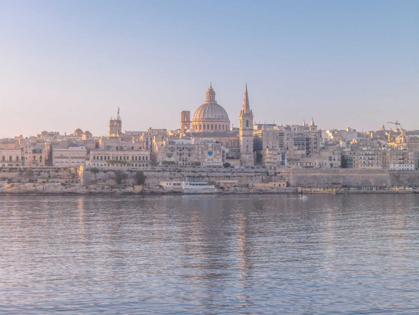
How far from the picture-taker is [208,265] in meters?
18.9

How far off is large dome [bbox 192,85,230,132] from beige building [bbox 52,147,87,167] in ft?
71.3

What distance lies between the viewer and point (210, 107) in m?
89.1

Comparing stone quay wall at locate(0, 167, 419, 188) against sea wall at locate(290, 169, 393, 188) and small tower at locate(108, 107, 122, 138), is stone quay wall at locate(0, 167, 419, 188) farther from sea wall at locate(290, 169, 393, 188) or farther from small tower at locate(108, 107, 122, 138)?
small tower at locate(108, 107, 122, 138)

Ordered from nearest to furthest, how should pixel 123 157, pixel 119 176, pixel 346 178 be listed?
1. pixel 119 176
2. pixel 346 178
3. pixel 123 157

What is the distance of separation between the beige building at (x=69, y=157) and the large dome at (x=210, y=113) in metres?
22.2

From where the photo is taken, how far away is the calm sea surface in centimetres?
1484

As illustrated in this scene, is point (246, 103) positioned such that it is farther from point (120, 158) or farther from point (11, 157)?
point (11, 157)

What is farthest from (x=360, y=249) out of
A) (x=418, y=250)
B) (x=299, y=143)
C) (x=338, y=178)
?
(x=299, y=143)

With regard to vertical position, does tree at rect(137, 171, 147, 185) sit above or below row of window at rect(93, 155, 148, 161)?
below

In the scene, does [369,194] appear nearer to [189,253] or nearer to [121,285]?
[189,253]

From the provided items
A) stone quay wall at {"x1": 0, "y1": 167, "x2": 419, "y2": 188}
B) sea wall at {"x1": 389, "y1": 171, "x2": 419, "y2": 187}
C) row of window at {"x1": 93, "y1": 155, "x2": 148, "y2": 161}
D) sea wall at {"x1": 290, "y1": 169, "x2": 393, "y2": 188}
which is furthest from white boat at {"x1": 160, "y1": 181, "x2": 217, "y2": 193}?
sea wall at {"x1": 389, "y1": 171, "x2": 419, "y2": 187}

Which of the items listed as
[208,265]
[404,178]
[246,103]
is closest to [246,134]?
[246,103]

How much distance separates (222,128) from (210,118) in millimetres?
1935

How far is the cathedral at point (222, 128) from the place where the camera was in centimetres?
7712
